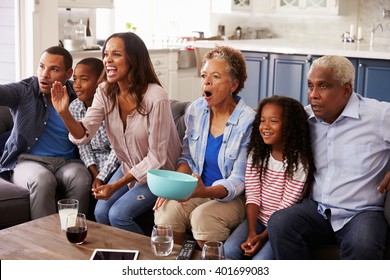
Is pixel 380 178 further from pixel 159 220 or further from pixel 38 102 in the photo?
pixel 38 102

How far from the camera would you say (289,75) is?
609 centimetres

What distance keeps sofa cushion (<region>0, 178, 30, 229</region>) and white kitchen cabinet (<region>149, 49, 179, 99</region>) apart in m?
3.77

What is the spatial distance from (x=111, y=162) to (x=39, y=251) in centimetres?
99

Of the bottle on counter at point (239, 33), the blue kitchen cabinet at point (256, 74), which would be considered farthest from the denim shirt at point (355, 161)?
the bottle on counter at point (239, 33)

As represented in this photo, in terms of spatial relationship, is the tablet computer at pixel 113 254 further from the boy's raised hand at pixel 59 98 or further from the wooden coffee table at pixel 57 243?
the boy's raised hand at pixel 59 98

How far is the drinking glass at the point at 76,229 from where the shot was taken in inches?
88.7

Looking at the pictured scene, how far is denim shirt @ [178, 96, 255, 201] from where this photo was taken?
2.75 metres

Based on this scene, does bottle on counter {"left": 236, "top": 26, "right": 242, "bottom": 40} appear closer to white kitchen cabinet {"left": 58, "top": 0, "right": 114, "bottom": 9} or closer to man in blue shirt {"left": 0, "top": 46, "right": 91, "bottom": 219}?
white kitchen cabinet {"left": 58, "top": 0, "right": 114, "bottom": 9}

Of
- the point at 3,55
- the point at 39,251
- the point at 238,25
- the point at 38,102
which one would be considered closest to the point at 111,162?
the point at 38,102

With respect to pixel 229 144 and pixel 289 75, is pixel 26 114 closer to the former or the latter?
pixel 229 144

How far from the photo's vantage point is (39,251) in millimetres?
2205

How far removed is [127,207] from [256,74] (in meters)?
3.73

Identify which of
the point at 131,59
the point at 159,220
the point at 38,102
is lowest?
the point at 159,220

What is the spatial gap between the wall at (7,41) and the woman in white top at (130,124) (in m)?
2.54
